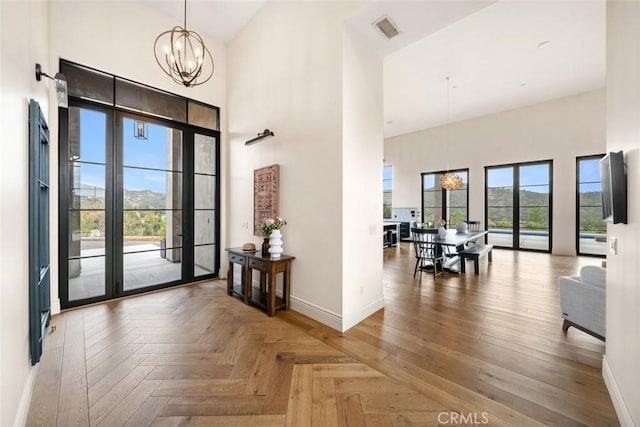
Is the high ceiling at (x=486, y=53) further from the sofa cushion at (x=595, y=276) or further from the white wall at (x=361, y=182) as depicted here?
the sofa cushion at (x=595, y=276)

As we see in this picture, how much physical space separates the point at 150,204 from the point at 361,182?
3.45 m

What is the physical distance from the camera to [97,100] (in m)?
3.65

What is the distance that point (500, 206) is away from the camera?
824 centimetres

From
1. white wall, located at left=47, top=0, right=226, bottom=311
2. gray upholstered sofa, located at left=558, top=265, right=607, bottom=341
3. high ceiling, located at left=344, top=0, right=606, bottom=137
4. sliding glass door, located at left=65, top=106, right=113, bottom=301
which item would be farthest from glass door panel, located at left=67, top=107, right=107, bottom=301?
gray upholstered sofa, located at left=558, top=265, right=607, bottom=341

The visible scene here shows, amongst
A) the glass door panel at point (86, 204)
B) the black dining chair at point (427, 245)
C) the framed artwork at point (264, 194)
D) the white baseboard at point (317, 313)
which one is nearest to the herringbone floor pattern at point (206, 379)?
the white baseboard at point (317, 313)

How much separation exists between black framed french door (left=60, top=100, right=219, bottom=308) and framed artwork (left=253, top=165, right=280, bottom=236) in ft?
3.98

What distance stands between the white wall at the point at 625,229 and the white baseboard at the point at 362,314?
2026 millimetres

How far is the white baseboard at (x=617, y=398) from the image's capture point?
4.91ft

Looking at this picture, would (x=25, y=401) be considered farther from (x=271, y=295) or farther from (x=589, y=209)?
(x=589, y=209)

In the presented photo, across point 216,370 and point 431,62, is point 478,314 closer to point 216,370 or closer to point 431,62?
point 216,370

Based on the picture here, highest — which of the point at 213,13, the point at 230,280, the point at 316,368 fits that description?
the point at 213,13

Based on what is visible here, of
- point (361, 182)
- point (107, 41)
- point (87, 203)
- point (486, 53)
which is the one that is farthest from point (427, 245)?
point (107, 41)

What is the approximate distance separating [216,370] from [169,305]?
1.88 meters

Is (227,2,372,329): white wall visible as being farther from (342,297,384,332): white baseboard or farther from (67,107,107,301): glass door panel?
(67,107,107,301): glass door panel
